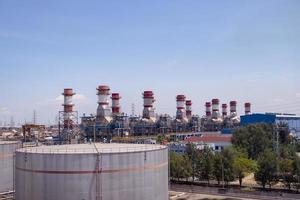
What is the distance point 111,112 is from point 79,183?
169 feet

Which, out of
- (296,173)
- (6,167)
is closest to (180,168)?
(296,173)

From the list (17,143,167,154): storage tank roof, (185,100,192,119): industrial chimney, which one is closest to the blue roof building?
(185,100,192,119): industrial chimney

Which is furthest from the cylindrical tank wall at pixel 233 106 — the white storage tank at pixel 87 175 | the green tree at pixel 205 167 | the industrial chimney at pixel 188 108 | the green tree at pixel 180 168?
the white storage tank at pixel 87 175

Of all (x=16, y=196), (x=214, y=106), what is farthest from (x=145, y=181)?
(x=214, y=106)

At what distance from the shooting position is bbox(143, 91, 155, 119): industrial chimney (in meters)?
74.4

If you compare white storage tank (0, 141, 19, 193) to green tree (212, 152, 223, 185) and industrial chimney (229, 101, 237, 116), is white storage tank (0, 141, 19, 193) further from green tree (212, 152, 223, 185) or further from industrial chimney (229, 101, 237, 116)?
industrial chimney (229, 101, 237, 116)

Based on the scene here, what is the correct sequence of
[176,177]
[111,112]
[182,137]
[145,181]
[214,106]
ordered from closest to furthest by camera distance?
[145,181], [176,177], [111,112], [182,137], [214,106]

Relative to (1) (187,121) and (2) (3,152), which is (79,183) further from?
(1) (187,121)

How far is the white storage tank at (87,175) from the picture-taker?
19.2m

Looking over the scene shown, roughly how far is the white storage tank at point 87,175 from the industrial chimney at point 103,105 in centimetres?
4653

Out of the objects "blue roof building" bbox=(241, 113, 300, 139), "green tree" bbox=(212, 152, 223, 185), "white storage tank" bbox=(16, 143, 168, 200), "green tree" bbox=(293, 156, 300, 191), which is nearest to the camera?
"white storage tank" bbox=(16, 143, 168, 200)

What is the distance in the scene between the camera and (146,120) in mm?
75500

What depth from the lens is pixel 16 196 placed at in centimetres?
2184

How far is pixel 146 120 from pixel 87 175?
5634 cm
